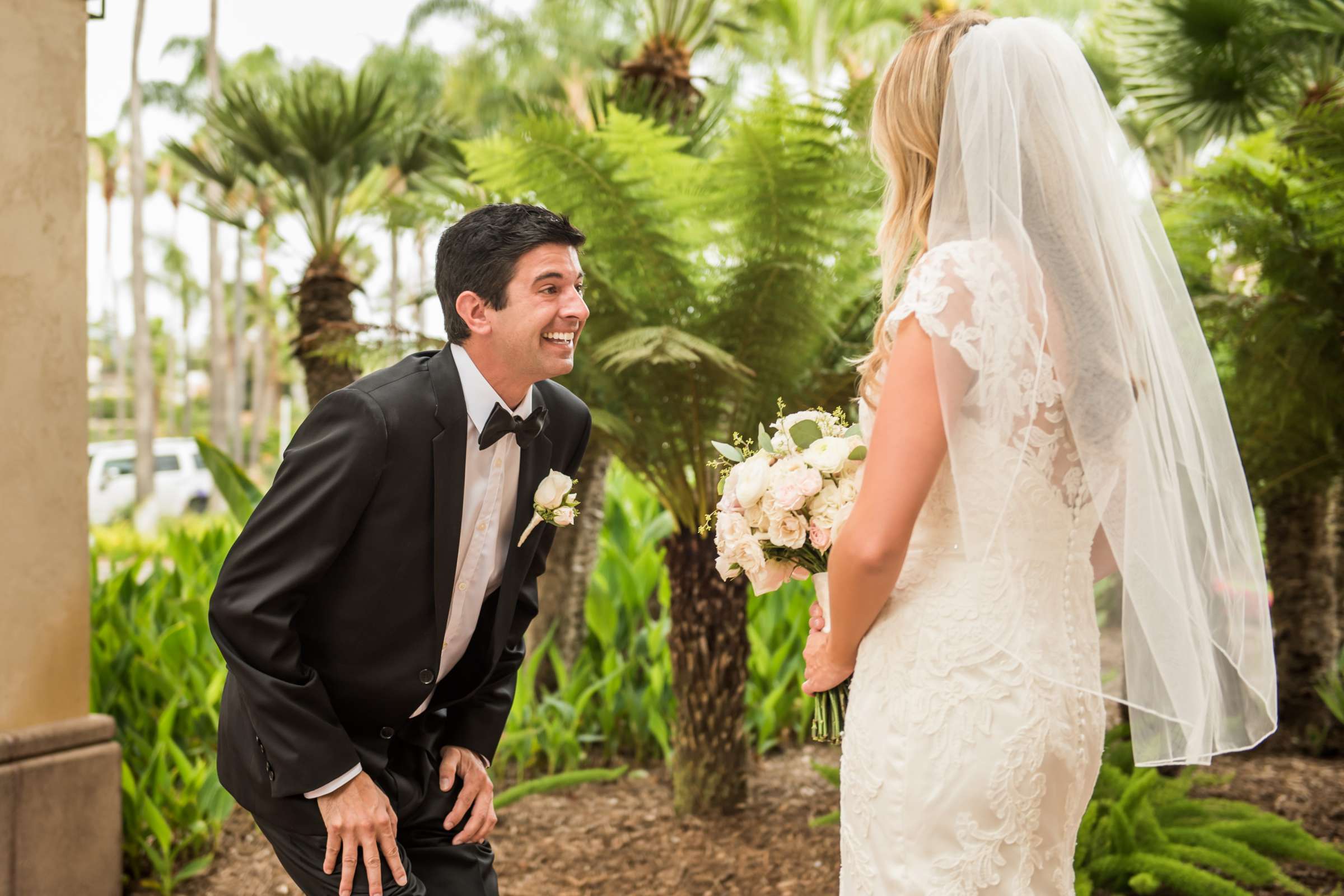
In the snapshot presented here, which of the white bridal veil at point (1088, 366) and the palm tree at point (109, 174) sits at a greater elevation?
the palm tree at point (109, 174)

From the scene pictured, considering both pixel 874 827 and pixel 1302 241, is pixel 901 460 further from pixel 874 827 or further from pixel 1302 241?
pixel 1302 241

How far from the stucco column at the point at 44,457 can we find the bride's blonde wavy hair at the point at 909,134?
9.38 ft

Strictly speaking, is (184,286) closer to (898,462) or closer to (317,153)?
(317,153)

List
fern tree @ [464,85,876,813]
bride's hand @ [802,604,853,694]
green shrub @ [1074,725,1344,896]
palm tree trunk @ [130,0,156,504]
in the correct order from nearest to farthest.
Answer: bride's hand @ [802,604,853,694] < green shrub @ [1074,725,1344,896] < fern tree @ [464,85,876,813] < palm tree trunk @ [130,0,156,504]

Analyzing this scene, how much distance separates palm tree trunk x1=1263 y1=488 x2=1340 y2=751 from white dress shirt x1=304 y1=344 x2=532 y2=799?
4.91 metres

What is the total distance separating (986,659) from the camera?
1827 millimetres

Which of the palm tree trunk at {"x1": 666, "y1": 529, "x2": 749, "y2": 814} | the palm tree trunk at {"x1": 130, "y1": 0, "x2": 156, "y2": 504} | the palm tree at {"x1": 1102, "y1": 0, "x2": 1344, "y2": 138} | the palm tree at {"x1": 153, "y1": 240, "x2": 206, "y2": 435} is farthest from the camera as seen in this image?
the palm tree at {"x1": 153, "y1": 240, "x2": 206, "y2": 435}

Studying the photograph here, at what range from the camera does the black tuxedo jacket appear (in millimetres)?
1957

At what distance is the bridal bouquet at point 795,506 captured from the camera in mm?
2119

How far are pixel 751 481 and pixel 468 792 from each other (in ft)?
3.00

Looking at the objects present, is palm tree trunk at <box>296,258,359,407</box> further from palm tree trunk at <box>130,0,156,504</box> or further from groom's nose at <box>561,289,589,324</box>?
palm tree trunk at <box>130,0,156,504</box>

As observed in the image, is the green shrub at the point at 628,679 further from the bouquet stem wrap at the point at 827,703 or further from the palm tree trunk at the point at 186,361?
the palm tree trunk at the point at 186,361

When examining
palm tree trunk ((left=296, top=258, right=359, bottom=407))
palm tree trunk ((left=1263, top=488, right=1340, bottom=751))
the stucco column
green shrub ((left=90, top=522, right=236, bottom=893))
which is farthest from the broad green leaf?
palm tree trunk ((left=1263, top=488, right=1340, bottom=751))

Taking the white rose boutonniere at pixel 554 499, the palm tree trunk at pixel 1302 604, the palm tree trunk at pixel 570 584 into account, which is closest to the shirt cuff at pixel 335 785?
the white rose boutonniere at pixel 554 499
